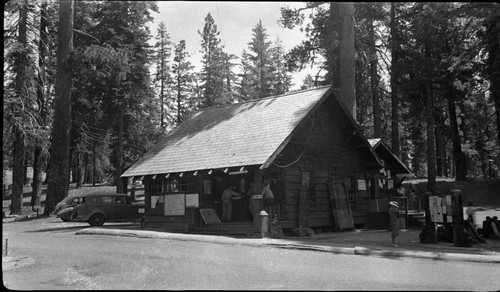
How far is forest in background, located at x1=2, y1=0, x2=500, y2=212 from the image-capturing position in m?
13.8

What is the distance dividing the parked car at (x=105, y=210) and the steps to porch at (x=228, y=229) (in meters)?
5.30

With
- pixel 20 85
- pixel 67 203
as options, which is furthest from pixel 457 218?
pixel 67 203

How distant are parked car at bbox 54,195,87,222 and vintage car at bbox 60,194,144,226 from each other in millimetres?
477

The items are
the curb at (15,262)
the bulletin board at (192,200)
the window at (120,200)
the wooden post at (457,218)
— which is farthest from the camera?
the window at (120,200)

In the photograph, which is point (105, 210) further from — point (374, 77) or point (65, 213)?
point (374, 77)

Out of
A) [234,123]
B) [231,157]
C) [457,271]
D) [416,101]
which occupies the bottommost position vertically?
[457,271]

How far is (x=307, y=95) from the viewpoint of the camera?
837 inches

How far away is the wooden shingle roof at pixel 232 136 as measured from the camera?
18.8 m

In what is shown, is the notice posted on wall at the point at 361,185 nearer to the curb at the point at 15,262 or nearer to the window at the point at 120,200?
the window at the point at 120,200

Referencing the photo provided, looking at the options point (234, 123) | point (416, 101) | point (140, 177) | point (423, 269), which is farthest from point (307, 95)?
point (416, 101)

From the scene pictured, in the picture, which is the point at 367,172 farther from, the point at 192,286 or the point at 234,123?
the point at 192,286

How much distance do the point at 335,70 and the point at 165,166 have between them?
14.3 meters

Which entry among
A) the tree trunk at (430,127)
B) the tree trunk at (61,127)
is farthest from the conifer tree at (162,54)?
the tree trunk at (430,127)

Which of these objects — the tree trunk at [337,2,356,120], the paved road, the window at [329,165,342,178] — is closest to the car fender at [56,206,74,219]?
the paved road
